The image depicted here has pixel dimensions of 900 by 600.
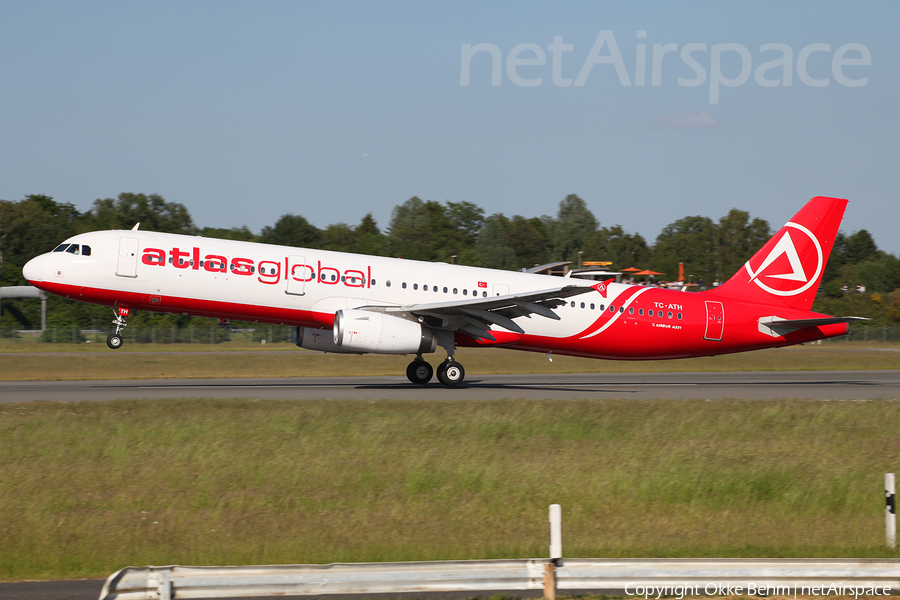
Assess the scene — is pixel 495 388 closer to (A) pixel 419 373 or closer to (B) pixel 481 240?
(A) pixel 419 373

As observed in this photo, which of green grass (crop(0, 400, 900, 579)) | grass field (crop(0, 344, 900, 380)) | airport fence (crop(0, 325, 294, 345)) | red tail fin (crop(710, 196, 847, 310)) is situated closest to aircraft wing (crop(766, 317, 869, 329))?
red tail fin (crop(710, 196, 847, 310))

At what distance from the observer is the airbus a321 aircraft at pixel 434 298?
25.5 meters

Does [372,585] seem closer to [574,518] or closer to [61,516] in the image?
[574,518]

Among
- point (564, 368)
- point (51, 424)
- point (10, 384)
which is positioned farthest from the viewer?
point (564, 368)

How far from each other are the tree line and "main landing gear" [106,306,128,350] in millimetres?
47979

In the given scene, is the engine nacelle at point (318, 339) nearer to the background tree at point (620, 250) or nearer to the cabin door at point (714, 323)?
Result: the cabin door at point (714, 323)

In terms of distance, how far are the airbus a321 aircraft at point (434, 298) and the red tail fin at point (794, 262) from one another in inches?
1.5

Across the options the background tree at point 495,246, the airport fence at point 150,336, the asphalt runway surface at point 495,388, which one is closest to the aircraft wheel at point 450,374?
the asphalt runway surface at point 495,388

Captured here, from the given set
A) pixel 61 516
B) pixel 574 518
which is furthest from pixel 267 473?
pixel 574 518

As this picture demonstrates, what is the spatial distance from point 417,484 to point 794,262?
874 inches

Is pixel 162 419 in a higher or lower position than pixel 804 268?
lower

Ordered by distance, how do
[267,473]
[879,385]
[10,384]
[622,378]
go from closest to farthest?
[267,473] → [10,384] → [879,385] → [622,378]

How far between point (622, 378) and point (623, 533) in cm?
2259

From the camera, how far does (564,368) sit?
1539 inches
